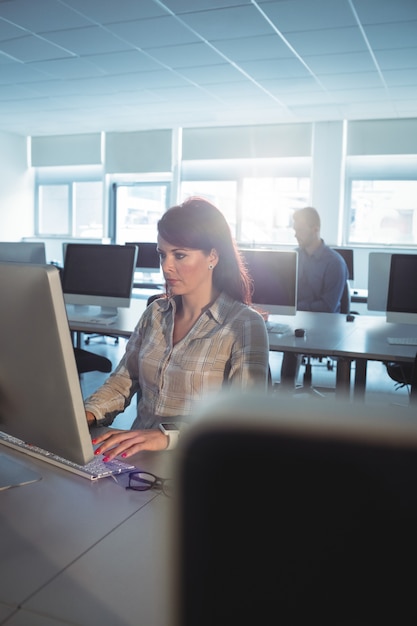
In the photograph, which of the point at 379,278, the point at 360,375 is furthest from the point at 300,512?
the point at 379,278

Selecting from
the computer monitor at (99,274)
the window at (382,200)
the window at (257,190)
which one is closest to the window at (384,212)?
the window at (382,200)

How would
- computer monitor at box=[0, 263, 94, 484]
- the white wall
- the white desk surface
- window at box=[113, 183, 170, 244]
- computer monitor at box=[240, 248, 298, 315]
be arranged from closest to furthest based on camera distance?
the white desk surface → computer monitor at box=[0, 263, 94, 484] → computer monitor at box=[240, 248, 298, 315] → window at box=[113, 183, 170, 244] → the white wall

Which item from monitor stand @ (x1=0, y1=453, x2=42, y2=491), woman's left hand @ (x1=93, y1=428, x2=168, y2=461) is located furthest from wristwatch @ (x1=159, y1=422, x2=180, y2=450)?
monitor stand @ (x1=0, y1=453, x2=42, y2=491)

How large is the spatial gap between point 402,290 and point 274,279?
28.0 inches

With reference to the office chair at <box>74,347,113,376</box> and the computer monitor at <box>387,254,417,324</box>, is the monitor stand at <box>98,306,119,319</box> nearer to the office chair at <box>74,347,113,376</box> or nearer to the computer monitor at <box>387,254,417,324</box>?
the office chair at <box>74,347,113,376</box>

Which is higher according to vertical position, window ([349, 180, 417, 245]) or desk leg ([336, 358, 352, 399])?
window ([349, 180, 417, 245])

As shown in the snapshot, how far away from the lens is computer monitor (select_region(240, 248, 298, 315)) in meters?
3.43

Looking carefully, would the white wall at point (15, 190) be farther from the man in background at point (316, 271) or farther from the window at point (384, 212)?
the man in background at point (316, 271)

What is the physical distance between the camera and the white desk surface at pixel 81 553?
77 cm

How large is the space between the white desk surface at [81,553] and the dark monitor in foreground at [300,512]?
18.2 inches

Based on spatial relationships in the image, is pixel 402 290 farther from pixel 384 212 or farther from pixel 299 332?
pixel 384 212

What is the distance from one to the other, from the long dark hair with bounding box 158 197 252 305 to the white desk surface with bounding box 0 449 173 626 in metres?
0.73

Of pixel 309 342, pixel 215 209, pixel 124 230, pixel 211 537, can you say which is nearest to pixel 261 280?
pixel 309 342

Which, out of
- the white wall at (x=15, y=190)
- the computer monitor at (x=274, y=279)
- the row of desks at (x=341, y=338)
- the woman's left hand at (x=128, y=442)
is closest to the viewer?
the woman's left hand at (x=128, y=442)
